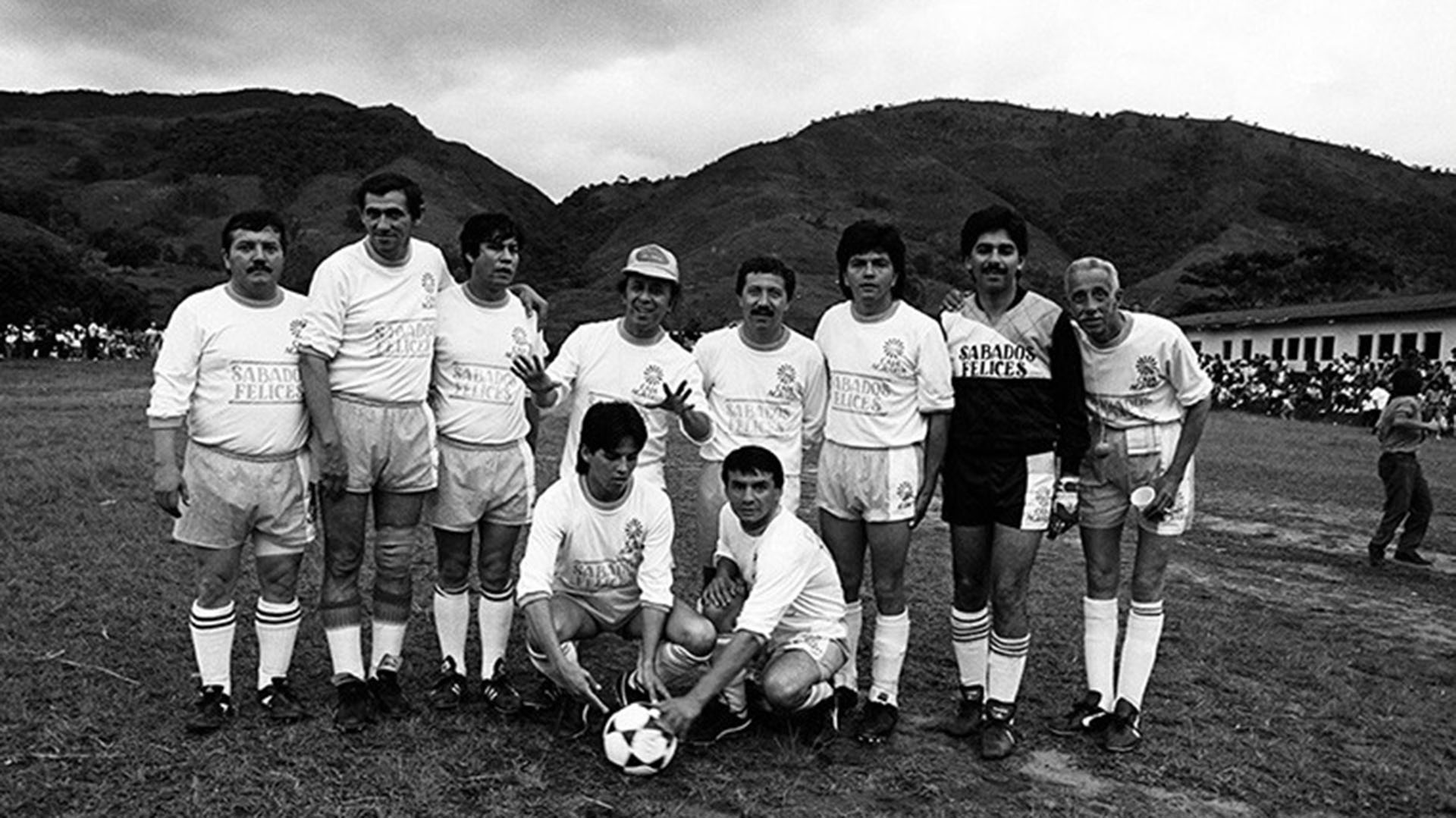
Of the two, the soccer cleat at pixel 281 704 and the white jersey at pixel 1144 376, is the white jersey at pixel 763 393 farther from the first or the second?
the soccer cleat at pixel 281 704

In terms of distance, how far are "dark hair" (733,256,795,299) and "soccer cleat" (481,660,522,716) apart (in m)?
2.12

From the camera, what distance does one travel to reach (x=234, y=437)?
4652 mm

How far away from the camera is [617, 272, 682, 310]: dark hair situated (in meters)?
5.08

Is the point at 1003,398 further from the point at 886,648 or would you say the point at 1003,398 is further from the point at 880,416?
the point at 886,648

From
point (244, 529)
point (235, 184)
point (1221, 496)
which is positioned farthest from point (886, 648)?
point (235, 184)

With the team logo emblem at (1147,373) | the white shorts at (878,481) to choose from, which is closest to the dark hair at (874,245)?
the white shorts at (878,481)

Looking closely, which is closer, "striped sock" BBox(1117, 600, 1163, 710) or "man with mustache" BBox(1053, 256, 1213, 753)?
"man with mustache" BBox(1053, 256, 1213, 753)

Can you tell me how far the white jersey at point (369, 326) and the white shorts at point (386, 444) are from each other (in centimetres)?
5

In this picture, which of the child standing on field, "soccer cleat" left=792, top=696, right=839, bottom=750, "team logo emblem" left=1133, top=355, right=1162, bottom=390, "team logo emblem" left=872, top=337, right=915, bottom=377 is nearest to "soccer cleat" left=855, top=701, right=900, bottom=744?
"soccer cleat" left=792, top=696, right=839, bottom=750

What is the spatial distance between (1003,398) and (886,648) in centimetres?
126

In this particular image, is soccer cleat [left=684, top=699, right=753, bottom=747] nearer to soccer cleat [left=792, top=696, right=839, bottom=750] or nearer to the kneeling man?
the kneeling man

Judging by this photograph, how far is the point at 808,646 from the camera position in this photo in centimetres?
482

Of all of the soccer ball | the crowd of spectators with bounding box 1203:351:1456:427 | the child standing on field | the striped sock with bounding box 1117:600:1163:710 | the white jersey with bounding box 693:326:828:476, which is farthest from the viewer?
the crowd of spectators with bounding box 1203:351:1456:427

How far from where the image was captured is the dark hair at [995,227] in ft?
15.7
